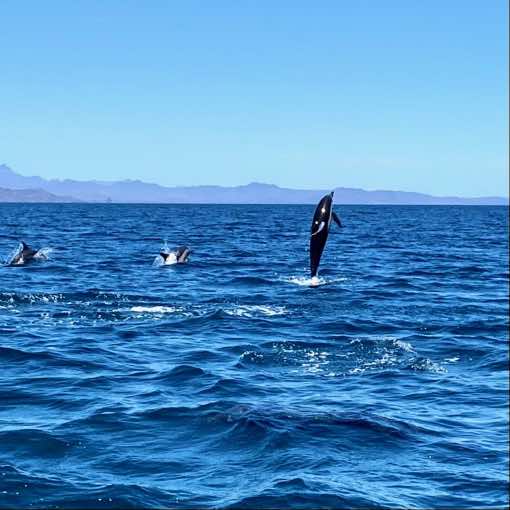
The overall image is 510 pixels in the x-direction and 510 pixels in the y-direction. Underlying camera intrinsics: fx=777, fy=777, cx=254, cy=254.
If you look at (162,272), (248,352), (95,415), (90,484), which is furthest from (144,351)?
(162,272)

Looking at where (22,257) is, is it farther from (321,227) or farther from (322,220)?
(322,220)

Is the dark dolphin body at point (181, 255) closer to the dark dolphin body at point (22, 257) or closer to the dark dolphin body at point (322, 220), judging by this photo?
the dark dolphin body at point (22, 257)

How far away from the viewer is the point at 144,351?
17594 mm

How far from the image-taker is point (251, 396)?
13.8 metres

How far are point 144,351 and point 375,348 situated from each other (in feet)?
17.6

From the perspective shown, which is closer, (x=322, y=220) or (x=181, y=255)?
(x=322, y=220)

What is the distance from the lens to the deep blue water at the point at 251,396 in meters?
9.82

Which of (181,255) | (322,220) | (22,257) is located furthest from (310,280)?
(22,257)

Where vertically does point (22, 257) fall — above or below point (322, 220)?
below

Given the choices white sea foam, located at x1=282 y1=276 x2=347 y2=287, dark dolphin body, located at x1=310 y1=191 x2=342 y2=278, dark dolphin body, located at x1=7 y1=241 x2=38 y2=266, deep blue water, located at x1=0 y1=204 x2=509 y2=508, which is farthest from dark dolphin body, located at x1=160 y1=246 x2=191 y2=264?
dark dolphin body, located at x1=310 y1=191 x2=342 y2=278

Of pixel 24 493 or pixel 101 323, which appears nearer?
pixel 24 493

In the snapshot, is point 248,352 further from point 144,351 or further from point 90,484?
point 90,484

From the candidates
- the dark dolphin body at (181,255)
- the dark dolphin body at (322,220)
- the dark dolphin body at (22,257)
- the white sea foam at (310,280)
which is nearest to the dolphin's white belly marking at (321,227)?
the dark dolphin body at (322,220)

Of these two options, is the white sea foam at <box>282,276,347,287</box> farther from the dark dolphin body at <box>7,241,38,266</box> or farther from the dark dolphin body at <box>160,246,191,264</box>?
the dark dolphin body at <box>7,241,38,266</box>
